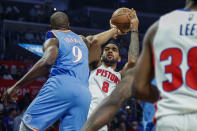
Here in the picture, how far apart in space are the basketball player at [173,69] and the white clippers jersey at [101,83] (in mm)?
3764

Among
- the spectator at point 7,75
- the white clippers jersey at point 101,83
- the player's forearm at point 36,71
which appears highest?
the player's forearm at point 36,71

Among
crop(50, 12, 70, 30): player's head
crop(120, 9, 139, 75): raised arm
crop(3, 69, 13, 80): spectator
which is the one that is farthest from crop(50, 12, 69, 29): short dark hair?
crop(3, 69, 13, 80): spectator

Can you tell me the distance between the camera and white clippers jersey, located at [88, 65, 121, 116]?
6.15 meters

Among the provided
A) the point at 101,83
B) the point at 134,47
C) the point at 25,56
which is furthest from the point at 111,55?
the point at 25,56

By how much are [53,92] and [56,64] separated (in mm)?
345

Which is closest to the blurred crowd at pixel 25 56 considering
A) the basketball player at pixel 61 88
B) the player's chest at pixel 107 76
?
the player's chest at pixel 107 76

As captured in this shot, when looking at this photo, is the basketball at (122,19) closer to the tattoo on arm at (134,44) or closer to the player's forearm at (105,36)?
the player's forearm at (105,36)

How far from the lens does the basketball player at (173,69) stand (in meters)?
2.14

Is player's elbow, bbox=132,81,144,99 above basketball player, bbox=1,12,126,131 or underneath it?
above

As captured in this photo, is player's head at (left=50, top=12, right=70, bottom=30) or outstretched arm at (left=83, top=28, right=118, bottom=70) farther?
outstretched arm at (left=83, top=28, right=118, bottom=70)

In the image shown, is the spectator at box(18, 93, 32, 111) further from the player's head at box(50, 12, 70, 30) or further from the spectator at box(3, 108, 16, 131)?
the player's head at box(50, 12, 70, 30)

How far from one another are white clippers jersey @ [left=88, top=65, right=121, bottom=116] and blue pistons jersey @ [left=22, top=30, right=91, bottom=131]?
168cm

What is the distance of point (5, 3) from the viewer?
20172mm

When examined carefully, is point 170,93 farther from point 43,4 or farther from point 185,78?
point 43,4
